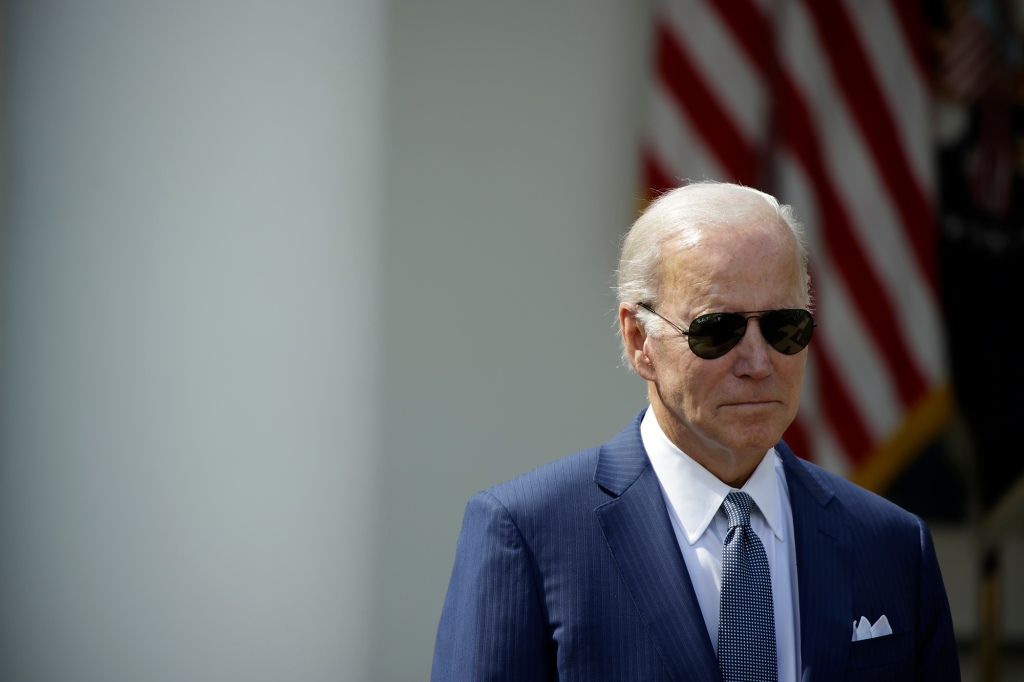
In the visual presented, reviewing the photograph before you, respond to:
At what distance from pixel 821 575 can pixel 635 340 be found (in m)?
0.47

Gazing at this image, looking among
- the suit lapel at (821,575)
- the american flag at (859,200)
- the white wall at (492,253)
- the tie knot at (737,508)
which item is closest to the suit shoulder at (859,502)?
the suit lapel at (821,575)

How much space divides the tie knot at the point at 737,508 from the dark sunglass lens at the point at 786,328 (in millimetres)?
238

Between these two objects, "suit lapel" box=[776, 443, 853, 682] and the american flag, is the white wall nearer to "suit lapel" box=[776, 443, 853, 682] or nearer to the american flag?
the american flag

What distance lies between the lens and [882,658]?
1667 mm

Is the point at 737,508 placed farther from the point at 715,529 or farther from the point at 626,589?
the point at 626,589

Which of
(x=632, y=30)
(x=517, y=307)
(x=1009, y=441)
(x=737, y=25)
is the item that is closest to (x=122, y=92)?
(x=517, y=307)

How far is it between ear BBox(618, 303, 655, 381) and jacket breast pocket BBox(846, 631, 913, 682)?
20.6 inches

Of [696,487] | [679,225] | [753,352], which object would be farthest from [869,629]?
[679,225]

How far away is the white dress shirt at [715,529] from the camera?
1648 millimetres

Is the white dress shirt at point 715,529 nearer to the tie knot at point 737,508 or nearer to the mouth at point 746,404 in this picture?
the tie knot at point 737,508

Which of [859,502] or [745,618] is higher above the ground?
[859,502]

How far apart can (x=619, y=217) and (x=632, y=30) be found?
2.59 ft

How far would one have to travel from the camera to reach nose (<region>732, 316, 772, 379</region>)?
162cm

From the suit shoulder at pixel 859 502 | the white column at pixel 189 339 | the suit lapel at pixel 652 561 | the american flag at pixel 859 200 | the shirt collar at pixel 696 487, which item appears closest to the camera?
the suit lapel at pixel 652 561
